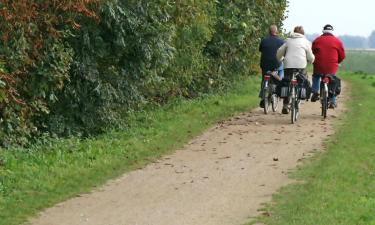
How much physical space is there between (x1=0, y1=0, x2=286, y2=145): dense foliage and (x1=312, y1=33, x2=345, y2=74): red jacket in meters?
3.00

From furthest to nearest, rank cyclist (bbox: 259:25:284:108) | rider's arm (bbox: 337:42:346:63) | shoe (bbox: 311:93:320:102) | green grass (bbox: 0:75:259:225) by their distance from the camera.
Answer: cyclist (bbox: 259:25:284:108)
shoe (bbox: 311:93:320:102)
rider's arm (bbox: 337:42:346:63)
green grass (bbox: 0:75:259:225)

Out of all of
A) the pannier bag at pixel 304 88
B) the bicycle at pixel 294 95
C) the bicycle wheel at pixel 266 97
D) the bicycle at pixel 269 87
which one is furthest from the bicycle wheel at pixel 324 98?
the bicycle wheel at pixel 266 97

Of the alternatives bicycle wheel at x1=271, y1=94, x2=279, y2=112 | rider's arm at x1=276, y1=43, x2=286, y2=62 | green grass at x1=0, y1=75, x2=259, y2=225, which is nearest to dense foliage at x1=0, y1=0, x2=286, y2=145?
green grass at x1=0, y1=75, x2=259, y2=225

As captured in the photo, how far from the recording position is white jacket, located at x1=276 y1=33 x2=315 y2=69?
1719 cm

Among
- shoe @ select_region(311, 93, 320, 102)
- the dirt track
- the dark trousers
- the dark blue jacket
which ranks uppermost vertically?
the dark blue jacket

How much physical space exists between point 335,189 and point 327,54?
8.39 m

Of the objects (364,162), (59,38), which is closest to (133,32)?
(59,38)

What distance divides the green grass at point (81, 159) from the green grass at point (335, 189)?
2.63 m

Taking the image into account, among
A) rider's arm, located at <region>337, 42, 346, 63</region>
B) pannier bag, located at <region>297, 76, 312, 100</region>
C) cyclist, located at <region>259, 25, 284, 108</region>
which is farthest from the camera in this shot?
cyclist, located at <region>259, 25, 284, 108</region>

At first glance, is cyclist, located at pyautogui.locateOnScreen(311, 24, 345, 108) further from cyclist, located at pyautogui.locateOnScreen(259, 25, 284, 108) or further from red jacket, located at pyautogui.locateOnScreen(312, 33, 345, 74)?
cyclist, located at pyautogui.locateOnScreen(259, 25, 284, 108)

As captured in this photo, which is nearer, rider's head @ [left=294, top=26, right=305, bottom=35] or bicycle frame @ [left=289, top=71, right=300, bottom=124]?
bicycle frame @ [left=289, top=71, right=300, bottom=124]

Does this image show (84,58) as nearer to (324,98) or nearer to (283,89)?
(283,89)

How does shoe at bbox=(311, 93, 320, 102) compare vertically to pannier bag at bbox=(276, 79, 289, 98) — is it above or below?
below

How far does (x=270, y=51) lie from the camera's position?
61.6ft
